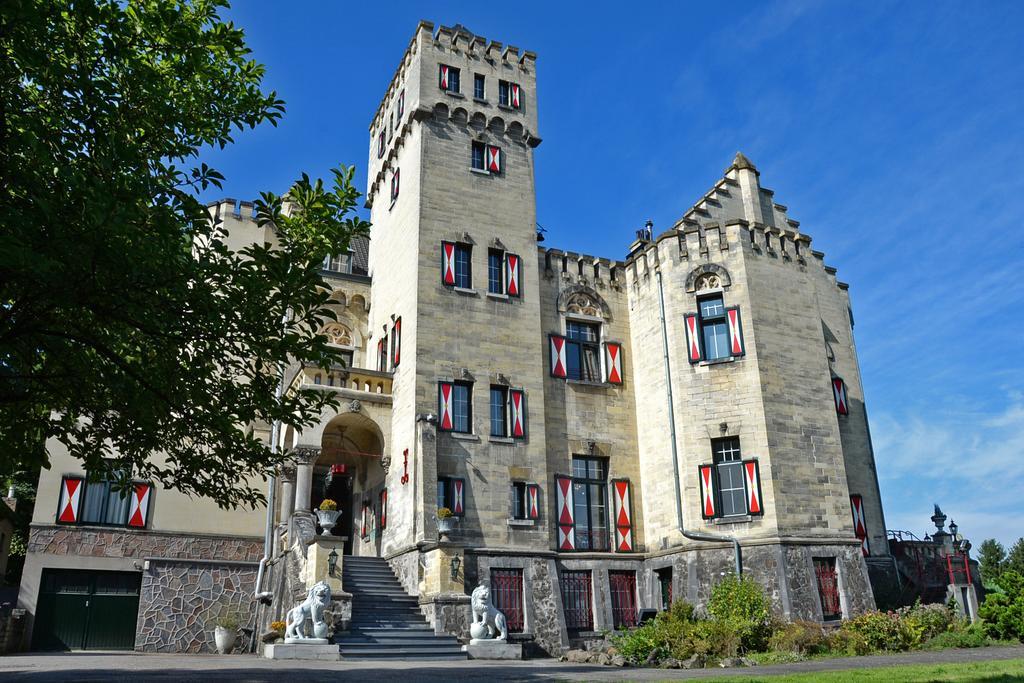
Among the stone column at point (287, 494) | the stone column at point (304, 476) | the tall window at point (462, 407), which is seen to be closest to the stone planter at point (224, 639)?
the stone column at point (287, 494)

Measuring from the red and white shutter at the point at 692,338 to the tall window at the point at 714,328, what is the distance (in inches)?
7.7

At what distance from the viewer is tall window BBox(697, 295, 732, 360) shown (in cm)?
2378

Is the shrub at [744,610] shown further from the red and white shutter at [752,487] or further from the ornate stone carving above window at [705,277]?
the ornate stone carving above window at [705,277]

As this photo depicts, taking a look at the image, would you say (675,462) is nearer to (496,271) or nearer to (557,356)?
(557,356)

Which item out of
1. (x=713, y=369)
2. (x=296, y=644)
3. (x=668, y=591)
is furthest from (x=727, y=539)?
(x=296, y=644)

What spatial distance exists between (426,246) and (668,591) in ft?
39.3

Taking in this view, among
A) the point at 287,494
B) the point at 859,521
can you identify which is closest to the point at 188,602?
the point at 287,494

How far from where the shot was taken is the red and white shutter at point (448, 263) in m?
23.6

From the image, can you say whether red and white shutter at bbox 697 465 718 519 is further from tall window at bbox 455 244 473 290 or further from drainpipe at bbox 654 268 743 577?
tall window at bbox 455 244 473 290

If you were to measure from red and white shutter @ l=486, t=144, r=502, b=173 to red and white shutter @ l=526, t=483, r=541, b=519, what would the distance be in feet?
32.8

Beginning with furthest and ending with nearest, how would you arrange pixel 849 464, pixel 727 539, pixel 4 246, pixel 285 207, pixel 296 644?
pixel 285 207
pixel 849 464
pixel 727 539
pixel 296 644
pixel 4 246

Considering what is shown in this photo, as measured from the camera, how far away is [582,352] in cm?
2564

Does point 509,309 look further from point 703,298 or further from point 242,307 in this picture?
point 242,307

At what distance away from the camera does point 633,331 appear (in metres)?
26.2
